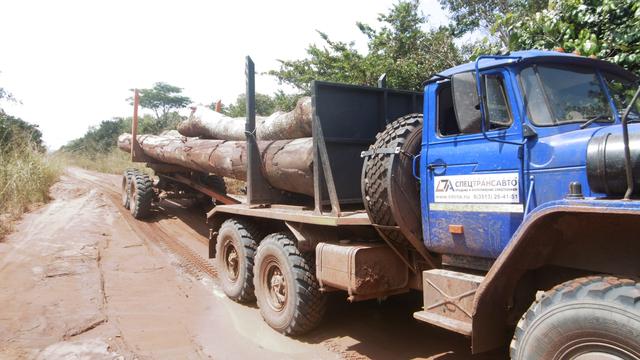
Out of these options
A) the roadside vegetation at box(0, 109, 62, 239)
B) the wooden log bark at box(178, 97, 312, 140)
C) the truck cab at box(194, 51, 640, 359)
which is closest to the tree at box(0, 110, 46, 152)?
the roadside vegetation at box(0, 109, 62, 239)

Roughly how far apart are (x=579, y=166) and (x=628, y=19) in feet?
14.5

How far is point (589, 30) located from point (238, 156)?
5.11m

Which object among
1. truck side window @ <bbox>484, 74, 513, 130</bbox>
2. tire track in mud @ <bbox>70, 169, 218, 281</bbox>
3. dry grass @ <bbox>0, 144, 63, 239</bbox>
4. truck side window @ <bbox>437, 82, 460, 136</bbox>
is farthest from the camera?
dry grass @ <bbox>0, 144, 63, 239</bbox>

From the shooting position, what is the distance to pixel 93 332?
5188 millimetres

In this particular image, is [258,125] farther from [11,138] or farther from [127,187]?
[11,138]

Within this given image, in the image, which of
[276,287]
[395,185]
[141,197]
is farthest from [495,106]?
[141,197]

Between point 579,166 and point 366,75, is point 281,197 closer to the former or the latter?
point 579,166

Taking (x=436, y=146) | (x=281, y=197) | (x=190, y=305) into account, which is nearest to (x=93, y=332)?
(x=190, y=305)

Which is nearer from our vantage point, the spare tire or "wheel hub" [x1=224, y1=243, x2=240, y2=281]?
the spare tire

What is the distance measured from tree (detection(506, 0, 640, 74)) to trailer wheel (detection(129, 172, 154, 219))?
8757mm

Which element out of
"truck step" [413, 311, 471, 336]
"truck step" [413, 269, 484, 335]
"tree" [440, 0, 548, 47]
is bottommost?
"truck step" [413, 311, 471, 336]

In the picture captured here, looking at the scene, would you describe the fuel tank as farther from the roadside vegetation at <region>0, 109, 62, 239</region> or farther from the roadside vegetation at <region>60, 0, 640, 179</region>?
the roadside vegetation at <region>0, 109, 62, 239</region>

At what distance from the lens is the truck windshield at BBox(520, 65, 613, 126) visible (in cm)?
338

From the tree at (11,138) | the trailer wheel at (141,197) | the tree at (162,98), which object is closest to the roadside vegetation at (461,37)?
the trailer wheel at (141,197)
